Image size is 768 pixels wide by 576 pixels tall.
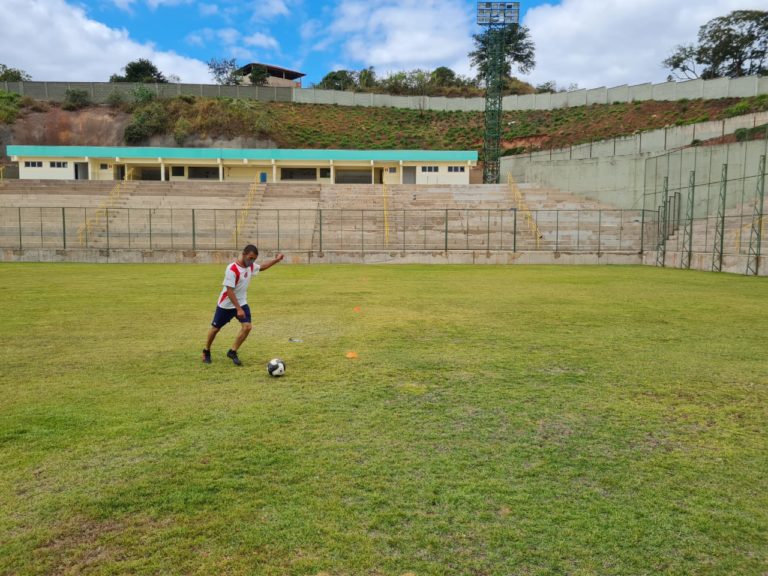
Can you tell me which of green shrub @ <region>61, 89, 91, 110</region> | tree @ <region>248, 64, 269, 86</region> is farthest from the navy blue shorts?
tree @ <region>248, 64, 269, 86</region>

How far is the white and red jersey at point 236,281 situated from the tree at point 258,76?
9700 centimetres

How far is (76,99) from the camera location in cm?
7712

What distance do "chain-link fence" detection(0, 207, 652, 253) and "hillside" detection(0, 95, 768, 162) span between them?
33859 mm

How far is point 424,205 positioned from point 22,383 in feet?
125

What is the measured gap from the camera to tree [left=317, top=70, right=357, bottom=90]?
4021 inches

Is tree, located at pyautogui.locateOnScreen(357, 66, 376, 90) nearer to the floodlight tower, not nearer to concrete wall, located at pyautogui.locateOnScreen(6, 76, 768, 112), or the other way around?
concrete wall, located at pyautogui.locateOnScreen(6, 76, 768, 112)

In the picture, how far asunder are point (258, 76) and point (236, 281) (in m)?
97.5

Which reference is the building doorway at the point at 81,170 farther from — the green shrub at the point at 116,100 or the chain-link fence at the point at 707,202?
the chain-link fence at the point at 707,202

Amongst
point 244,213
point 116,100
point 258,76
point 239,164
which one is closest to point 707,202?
point 244,213

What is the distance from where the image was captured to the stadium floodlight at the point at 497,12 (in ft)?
210

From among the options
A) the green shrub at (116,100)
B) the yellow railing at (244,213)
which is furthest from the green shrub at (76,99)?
the yellow railing at (244,213)

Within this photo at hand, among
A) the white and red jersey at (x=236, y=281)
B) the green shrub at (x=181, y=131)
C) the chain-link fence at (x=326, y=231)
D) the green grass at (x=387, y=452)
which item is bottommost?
the green grass at (x=387, y=452)

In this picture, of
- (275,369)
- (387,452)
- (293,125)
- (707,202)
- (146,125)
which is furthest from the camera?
(293,125)

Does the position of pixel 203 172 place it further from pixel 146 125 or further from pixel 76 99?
pixel 76 99
